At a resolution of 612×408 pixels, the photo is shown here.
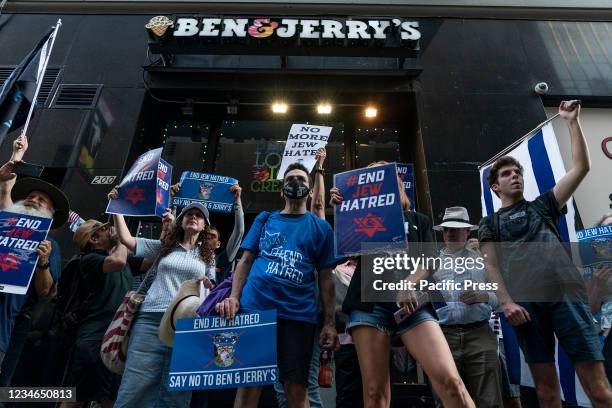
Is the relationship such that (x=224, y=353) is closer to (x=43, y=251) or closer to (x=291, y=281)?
(x=291, y=281)

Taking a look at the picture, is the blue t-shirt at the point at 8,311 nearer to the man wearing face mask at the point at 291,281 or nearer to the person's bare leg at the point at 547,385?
the man wearing face mask at the point at 291,281

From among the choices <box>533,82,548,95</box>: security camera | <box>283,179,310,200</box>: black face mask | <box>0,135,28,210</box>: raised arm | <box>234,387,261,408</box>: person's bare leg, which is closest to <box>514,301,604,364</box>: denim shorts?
<box>283,179,310,200</box>: black face mask

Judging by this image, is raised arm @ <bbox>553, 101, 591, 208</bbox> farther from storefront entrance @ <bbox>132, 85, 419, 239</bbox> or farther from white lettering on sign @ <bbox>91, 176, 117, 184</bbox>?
white lettering on sign @ <bbox>91, 176, 117, 184</bbox>

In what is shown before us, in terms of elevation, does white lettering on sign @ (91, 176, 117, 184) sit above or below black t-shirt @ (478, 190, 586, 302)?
above

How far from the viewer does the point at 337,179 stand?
3.19 meters

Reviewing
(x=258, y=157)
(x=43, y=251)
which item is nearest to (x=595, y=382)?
(x=43, y=251)

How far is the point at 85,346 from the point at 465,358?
326 cm

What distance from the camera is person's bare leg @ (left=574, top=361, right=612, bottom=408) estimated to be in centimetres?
242

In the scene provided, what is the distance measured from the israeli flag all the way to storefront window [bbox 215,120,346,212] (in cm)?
313

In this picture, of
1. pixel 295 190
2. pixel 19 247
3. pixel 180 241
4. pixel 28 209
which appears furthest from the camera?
pixel 28 209

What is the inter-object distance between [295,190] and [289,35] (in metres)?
4.99

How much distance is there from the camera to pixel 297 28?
23.8 feet

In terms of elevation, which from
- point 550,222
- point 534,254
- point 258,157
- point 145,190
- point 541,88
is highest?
point 541,88

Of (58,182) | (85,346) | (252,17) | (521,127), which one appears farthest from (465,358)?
(252,17)
